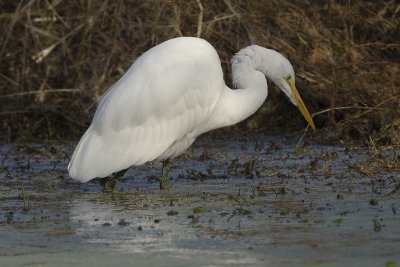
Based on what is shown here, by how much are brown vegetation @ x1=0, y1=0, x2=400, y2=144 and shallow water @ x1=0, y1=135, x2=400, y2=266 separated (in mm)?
1145

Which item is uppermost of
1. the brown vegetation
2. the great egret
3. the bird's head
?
the great egret

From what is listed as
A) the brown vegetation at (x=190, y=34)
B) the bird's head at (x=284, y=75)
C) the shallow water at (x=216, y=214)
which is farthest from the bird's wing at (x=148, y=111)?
the brown vegetation at (x=190, y=34)

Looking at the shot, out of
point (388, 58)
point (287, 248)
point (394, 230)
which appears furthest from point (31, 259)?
point (388, 58)

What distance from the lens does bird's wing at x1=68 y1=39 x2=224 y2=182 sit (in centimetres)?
753

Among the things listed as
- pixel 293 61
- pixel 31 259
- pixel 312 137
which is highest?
pixel 31 259

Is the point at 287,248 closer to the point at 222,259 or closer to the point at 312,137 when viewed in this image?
the point at 222,259

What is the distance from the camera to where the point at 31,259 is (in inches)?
199

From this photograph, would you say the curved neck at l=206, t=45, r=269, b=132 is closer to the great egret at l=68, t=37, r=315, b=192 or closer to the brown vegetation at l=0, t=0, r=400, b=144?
the great egret at l=68, t=37, r=315, b=192

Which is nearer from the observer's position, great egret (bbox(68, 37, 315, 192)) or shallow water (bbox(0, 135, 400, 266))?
shallow water (bbox(0, 135, 400, 266))

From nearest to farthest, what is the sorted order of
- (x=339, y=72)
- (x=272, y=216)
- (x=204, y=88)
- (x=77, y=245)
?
(x=77, y=245)
(x=272, y=216)
(x=204, y=88)
(x=339, y=72)

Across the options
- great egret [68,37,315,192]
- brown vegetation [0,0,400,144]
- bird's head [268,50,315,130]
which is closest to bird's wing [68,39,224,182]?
great egret [68,37,315,192]

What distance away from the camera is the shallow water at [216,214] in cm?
499

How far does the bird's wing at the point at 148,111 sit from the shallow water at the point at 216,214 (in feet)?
0.91

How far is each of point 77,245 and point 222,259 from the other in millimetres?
926
